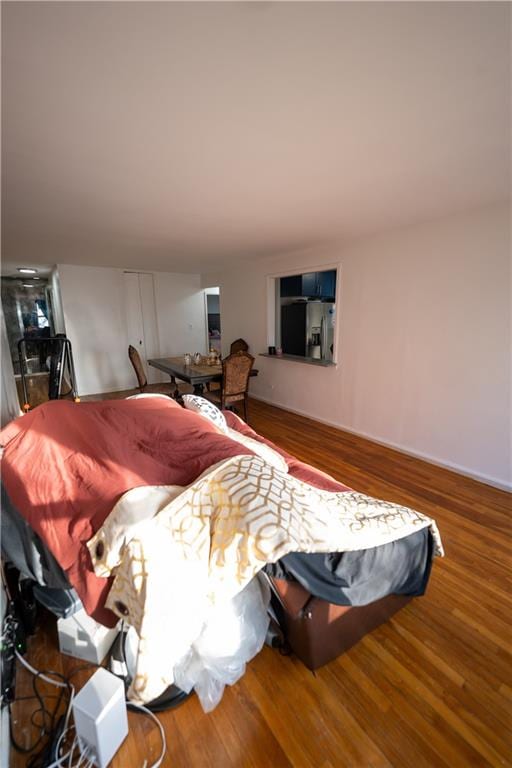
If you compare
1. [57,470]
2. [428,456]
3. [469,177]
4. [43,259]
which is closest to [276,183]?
[469,177]

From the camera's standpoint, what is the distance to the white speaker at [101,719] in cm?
91

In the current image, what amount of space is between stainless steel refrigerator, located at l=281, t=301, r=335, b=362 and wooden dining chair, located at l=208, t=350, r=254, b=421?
4.54ft

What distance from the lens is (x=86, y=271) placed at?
5.21 metres

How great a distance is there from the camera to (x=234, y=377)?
365 cm

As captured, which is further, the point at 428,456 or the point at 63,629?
the point at 428,456

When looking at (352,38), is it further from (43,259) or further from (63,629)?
(43,259)

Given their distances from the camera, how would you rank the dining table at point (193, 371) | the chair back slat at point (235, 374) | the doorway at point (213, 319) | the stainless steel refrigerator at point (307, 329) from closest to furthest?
the chair back slat at point (235, 374)
the dining table at point (193, 371)
the stainless steel refrigerator at point (307, 329)
the doorway at point (213, 319)

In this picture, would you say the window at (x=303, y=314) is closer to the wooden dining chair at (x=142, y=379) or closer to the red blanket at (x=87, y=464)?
the wooden dining chair at (x=142, y=379)

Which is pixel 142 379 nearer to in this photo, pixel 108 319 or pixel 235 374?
pixel 235 374

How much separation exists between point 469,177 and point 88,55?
208 cm

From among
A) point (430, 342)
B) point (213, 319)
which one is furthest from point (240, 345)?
point (430, 342)

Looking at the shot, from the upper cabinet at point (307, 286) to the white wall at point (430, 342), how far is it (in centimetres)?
69

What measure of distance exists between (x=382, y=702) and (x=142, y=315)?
6.17 meters

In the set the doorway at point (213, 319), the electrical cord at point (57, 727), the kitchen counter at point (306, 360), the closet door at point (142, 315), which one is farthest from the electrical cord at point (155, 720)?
the doorway at point (213, 319)
